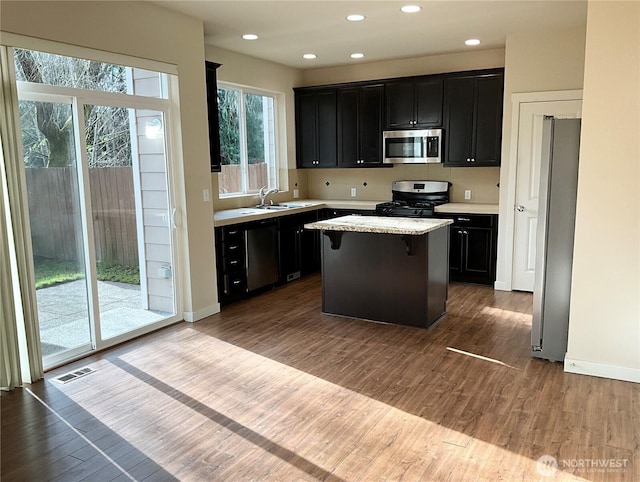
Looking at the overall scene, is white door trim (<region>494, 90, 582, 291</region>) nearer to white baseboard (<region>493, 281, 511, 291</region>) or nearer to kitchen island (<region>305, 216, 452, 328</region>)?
white baseboard (<region>493, 281, 511, 291</region>)

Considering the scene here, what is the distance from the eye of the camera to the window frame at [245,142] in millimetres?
6323

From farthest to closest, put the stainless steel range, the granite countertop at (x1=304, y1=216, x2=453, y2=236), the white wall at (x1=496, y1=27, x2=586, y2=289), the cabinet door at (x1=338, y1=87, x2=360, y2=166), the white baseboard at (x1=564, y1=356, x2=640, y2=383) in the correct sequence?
the cabinet door at (x1=338, y1=87, x2=360, y2=166) → the stainless steel range → the white wall at (x1=496, y1=27, x2=586, y2=289) → the granite countertop at (x1=304, y1=216, x2=453, y2=236) → the white baseboard at (x1=564, y1=356, x2=640, y2=383)

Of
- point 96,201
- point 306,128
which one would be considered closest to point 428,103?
point 306,128

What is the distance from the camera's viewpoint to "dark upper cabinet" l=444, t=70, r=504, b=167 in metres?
5.89

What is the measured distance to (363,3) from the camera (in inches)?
168

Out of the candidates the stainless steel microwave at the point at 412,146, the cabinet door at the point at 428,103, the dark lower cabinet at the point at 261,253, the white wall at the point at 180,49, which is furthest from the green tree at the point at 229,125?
the cabinet door at the point at 428,103

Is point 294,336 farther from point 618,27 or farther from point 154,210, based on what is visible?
point 618,27

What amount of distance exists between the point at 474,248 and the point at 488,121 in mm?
1468

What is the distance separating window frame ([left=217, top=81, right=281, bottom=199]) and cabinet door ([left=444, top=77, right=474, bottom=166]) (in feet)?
7.56

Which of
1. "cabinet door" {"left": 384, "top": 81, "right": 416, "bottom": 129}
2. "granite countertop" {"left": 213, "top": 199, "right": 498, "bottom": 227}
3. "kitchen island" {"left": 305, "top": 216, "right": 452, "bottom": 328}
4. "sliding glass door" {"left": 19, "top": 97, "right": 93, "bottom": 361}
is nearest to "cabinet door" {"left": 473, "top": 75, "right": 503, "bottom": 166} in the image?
"granite countertop" {"left": 213, "top": 199, "right": 498, "bottom": 227}

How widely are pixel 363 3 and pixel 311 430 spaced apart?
3.35m

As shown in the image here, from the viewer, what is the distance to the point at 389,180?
7.08 m

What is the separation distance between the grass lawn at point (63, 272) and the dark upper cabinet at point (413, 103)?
12.5 feet

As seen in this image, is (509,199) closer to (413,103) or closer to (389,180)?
(413,103)
